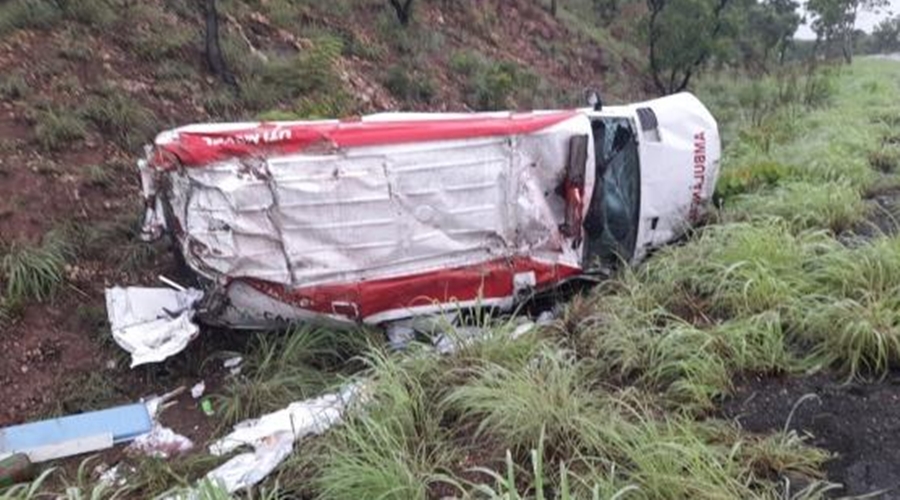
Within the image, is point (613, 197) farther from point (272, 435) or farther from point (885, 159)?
point (885, 159)

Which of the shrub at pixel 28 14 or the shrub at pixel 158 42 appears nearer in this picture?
the shrub at pixel 28 14

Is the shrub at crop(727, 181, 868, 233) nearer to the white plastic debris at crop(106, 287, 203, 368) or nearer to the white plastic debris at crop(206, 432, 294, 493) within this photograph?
the white plastic debris at crop(206, 432, 294, 493)

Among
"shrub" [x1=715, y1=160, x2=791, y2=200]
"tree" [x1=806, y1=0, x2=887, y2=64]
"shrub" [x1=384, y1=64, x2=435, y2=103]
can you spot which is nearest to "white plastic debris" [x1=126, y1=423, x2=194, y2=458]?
"shrub" [x1=715, y1=160, x2=791, y2=200]

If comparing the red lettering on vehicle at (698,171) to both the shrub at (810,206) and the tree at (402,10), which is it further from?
the tree at (402,10)

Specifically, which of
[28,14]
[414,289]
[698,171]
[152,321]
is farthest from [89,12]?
[698,171]

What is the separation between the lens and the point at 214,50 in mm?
7641

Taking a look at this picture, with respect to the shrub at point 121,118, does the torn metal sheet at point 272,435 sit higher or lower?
lower

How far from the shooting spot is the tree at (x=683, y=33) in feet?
40.4

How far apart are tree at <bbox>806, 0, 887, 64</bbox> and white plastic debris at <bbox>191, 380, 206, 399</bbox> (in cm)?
2147

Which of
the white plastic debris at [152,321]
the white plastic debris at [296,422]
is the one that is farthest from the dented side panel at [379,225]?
the white plastic debris at [296,422]

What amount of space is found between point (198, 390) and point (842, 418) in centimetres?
332

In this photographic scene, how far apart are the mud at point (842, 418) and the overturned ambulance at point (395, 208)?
1768mm

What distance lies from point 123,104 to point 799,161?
19.7 feet

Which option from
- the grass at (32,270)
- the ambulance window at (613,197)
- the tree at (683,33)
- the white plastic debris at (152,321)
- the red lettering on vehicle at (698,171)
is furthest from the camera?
the tree at (683,33)
